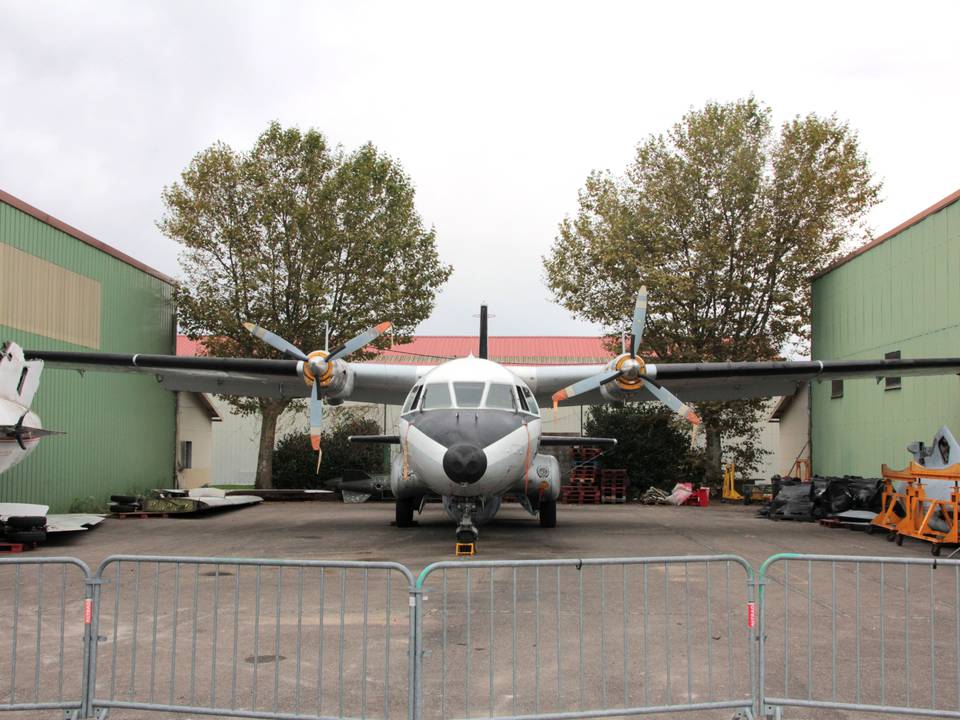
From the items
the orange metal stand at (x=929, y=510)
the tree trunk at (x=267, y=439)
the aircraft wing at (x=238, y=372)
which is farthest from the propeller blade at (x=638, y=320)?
the tree trunk at (x=267, y=439)

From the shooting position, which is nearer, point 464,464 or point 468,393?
point 464,464

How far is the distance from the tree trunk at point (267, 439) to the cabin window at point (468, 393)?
16894mm

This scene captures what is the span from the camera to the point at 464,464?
12.3 metres

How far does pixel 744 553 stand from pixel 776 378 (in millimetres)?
6837

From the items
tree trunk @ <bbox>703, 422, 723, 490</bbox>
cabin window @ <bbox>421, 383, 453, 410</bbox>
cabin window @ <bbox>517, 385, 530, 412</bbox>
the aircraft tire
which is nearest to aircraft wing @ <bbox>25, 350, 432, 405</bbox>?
cabin window @ <bbox>421, 383, 453, 410</bbox>

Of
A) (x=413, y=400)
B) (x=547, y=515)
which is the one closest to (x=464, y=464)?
(x=413, y=400)

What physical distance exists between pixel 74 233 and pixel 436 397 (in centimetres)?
1261

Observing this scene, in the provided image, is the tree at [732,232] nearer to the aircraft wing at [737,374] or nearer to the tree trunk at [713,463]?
the tree trunk at [713,463]

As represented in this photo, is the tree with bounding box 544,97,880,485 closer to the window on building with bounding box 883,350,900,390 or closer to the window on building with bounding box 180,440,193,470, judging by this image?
the window on building with bounding box 883,350,900,390

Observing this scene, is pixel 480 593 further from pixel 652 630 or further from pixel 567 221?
pixel 567 221

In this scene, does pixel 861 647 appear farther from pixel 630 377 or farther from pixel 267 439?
pixel 267 439

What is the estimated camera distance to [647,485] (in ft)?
103

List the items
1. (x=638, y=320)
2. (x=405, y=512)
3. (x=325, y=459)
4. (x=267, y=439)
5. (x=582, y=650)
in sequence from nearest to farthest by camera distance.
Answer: (x=582, y=650) < (x=638, y=320) < (x=405, y=512) < (x=267, y=439) < (x=325, y=459)

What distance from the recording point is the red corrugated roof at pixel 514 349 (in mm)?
43850
